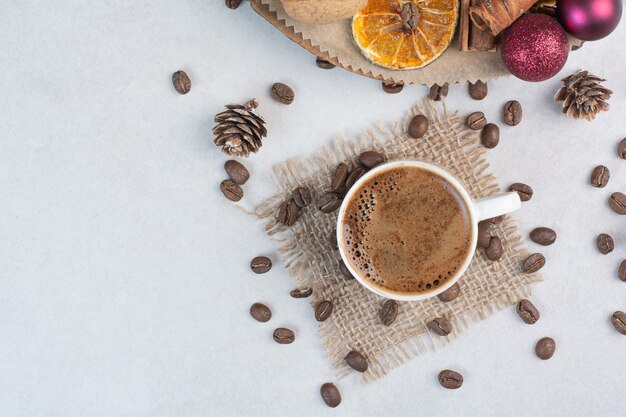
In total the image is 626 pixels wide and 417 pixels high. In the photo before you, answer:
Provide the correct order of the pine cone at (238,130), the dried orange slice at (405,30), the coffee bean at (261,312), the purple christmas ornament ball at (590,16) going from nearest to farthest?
the purple christmas ornament ball at (590,16)
the dried orange slice at (405,30)
the pine cone at (238,130)
the coffee bean at (261,312)

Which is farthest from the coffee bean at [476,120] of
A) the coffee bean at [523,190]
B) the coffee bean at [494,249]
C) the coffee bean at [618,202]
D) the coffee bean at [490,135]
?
the coffee bean at [618,202]

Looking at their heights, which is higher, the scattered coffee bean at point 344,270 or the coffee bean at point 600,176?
the scattered coffee bean at point 344,270

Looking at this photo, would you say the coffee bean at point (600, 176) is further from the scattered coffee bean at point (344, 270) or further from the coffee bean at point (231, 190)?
the coffee bean at point (231, 190)

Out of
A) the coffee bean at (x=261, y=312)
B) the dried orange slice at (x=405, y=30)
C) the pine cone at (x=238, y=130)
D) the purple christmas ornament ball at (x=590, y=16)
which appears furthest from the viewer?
the coffee bean at (x=261, y=312)

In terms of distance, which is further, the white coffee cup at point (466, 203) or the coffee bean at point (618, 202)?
the coffee bean at point (618, 202)

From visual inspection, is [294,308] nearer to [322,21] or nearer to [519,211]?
[519,211]

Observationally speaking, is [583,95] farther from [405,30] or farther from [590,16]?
[405,30]
